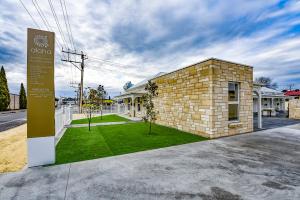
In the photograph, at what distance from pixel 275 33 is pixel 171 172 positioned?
12.4m

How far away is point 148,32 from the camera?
11.1 metres

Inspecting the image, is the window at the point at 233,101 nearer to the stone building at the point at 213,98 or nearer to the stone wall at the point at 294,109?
the stone building at the point at 213,98

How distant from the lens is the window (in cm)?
730

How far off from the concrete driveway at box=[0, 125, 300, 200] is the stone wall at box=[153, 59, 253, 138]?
2.45 m

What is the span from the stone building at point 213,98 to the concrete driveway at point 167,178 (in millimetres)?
2500

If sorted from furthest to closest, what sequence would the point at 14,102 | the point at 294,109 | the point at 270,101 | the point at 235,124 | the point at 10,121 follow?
1. the point at 14,102
2. the point at 270,101
3. the point at 294,109
4. the point at 10,121
5. the point at 235,124

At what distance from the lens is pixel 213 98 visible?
256 inches

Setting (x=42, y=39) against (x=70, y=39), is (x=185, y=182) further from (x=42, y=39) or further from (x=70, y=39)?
(x=70, y=39)

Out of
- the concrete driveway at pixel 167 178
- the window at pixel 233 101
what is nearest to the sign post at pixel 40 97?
the concrete driveway at pixel 167 178

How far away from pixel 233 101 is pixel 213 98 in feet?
5.54

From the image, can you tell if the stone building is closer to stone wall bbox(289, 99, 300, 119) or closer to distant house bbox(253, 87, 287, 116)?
stone wall bbox(289, 99, 300, 119)

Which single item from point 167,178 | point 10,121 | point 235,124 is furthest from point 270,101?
point 10,121

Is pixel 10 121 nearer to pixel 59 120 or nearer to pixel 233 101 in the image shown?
pixel 59 120

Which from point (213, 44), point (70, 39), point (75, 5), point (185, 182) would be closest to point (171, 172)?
point (185, 182)
